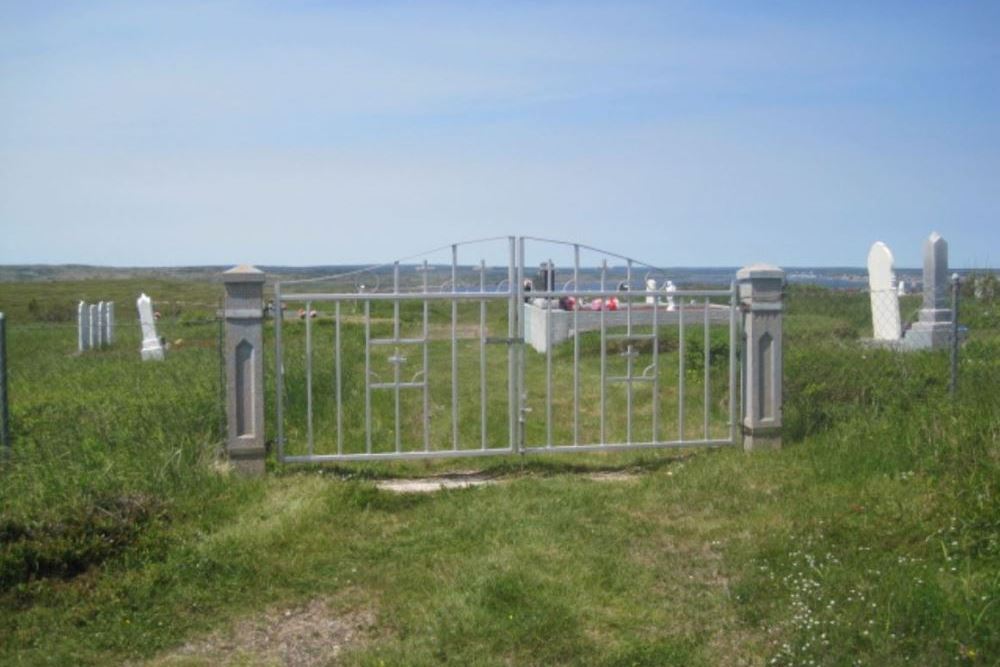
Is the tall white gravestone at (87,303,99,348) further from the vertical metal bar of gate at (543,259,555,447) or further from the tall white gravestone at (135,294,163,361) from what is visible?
the vertical metal bar of gate at (543,259,555,447)

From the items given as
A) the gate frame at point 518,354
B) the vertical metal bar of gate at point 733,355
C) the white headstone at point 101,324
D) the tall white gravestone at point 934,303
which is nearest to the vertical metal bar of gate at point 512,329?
the gate frame at point 518,354

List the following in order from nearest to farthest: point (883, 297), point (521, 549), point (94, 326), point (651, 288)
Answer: point (521, 549)
point (651, 288)
point (883, 297)
point (94, 326)

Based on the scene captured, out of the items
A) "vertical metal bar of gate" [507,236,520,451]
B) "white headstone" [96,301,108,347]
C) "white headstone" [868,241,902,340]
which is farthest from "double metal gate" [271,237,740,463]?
"white headstone" [96,301,108,347]

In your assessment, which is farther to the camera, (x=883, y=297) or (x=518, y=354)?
(x=883, y=297)

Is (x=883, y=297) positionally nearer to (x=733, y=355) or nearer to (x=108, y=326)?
(x=733, y=355)

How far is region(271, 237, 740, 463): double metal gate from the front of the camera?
7879 millimetres

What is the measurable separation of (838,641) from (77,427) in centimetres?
586

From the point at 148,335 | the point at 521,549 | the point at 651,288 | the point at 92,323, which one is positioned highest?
the point at 651,288

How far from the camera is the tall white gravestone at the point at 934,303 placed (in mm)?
14086

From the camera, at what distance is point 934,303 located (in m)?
14.5

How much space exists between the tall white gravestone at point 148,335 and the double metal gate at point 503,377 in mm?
2815

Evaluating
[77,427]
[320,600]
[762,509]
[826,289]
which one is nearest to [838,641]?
[762,509]

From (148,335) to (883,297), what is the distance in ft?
41.8

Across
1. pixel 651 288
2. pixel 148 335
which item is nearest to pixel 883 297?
pixel 651 288
